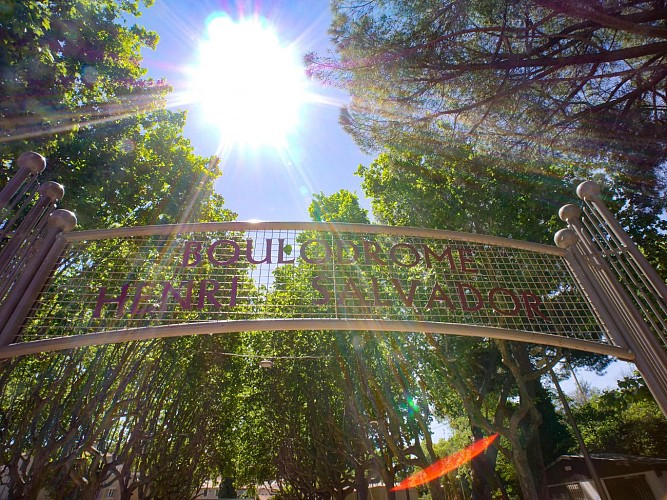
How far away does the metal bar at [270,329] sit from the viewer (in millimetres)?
2848

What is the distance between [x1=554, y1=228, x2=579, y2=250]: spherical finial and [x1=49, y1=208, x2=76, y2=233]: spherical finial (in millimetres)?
4609

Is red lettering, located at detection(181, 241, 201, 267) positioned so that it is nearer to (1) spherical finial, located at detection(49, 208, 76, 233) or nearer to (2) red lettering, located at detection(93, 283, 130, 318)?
(2) red lettering, located at detection(93, 283, 130, 318)

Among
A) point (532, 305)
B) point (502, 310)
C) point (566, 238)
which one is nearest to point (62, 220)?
point (502, 310)

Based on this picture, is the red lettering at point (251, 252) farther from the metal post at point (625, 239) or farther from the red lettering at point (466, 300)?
the metal post at point (625, 239)

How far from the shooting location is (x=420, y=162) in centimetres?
1177

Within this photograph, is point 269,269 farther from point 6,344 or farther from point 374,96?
point 374,96

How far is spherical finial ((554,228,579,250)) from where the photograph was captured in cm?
388

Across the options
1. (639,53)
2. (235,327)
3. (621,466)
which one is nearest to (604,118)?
(639,53)

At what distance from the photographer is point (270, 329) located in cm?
321

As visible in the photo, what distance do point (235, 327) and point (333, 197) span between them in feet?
45.8

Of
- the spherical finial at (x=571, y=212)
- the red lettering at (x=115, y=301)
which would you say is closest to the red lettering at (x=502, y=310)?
the spherical finial at (x=571, y=212)

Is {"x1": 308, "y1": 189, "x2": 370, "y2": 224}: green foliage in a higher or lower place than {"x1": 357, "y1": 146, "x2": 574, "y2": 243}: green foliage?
higher

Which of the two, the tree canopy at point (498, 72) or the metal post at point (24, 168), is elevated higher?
the tree canopy at point (498, 72)

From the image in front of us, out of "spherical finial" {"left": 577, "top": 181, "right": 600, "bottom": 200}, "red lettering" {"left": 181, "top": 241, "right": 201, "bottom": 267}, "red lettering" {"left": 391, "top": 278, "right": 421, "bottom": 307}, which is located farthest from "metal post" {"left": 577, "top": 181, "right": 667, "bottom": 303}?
"red lettering" {"left": 181, "top": 241, "right": 201, "bottom": 267}
